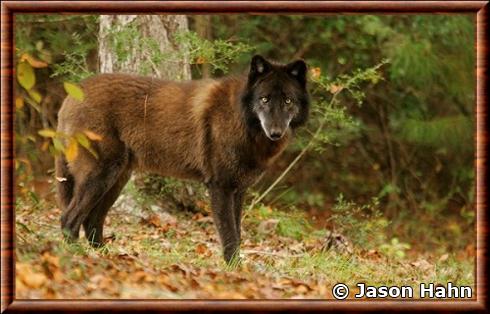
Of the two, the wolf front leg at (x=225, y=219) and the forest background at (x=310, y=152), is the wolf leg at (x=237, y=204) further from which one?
the forest background at (x=310, y=152)

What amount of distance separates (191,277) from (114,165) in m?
1.91

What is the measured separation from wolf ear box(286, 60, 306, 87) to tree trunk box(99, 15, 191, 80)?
2.08 meters

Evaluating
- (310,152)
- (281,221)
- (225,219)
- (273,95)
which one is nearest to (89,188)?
(225,219)

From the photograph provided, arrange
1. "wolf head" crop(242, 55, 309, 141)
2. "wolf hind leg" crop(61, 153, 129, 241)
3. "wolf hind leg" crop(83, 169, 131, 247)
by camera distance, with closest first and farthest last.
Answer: "wolf head" crop(242, 55, 309, 141) → "wolf hind leg" crop(61, 153, 129, 241) → "wolf hind leg" crop(83, 169, 131, 247)

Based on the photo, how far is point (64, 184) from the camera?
7121 millimetres

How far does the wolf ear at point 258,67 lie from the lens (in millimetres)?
6523

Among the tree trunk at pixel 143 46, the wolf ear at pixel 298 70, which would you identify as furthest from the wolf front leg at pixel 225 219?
the tree trunk at pixel 143 46

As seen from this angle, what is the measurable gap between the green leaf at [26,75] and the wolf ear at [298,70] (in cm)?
256

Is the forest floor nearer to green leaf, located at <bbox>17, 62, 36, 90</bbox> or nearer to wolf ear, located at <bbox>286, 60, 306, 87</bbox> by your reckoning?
green leaf, located at <bbox>17, 62, 36, 90</bbox>

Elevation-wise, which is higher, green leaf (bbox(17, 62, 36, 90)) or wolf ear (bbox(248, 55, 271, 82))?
wolf ear (bbox(248, 55, 271, 82))

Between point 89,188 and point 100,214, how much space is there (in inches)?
15.9

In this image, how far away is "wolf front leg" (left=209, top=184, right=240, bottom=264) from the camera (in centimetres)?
662

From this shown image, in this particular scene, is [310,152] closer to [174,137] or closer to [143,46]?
[143,46]

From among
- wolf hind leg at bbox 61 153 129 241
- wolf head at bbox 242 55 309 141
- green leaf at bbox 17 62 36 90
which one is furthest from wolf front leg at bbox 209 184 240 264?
green leaf at bbox 17 62 36 90
